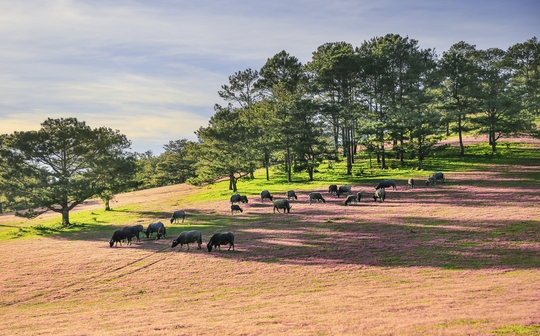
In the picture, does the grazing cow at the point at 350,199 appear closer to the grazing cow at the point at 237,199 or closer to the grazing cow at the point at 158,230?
the grazing cow at the point at 237,199

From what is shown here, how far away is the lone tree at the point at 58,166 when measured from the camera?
48156 mm

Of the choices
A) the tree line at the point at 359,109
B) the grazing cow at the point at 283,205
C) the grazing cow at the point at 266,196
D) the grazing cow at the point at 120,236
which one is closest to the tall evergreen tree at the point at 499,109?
the tree line at the point at 359,109

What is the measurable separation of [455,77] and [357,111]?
21.0m

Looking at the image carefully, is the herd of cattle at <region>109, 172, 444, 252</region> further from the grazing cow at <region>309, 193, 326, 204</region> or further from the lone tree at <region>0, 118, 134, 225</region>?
the lone tree at <region>0, 118, 134, 225</region>

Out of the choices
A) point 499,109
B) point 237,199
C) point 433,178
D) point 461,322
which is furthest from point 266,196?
point 499,109

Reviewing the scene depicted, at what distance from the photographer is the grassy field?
13633 millimetres

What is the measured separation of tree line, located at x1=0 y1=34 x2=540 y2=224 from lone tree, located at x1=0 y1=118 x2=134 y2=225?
0.17m

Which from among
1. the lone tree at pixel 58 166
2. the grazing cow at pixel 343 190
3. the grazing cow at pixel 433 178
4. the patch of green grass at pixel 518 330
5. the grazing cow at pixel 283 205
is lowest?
the patch of green grass at pixel 518 330

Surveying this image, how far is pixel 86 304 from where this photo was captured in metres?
18.6

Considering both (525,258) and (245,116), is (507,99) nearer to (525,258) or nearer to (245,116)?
(245,116)

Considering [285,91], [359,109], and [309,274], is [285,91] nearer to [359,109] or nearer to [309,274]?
[359,109]

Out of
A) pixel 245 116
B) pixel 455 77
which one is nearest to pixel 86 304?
pixel 245 116

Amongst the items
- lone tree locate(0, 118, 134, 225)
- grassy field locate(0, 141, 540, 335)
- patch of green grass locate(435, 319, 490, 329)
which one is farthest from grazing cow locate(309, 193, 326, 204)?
patch of green grass locate(435, 319, 490, 329)

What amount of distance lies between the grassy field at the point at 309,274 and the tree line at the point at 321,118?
1266 centimetres
